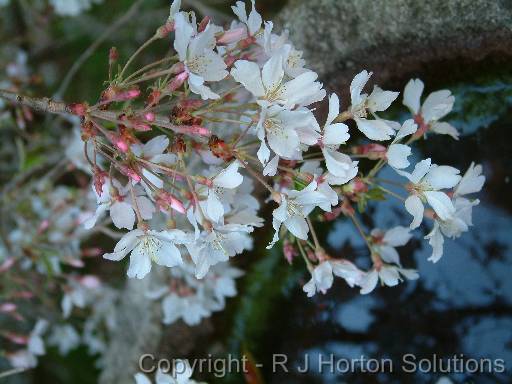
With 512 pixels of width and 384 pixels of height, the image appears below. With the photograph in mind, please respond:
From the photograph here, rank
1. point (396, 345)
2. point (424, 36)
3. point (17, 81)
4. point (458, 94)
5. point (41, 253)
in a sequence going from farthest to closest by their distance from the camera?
point (17, 81)
point (41, 253)
point (396, 345)
point (458, 94)
point (424, 36)

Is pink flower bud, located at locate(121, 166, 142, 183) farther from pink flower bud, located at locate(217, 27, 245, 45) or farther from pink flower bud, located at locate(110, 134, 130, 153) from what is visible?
pink flower bud, located at locate(217, 27, 245, 45)

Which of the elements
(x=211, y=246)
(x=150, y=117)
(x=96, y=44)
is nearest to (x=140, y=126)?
(x=150, y=117)

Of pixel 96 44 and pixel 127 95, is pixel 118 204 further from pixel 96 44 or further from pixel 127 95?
pixel 96 44

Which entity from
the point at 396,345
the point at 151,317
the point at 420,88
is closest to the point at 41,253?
the point at 151,317

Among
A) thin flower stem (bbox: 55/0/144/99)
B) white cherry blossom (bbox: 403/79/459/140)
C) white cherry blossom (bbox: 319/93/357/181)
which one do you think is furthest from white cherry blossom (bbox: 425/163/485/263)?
thin flower stem (bbox: 55/0/144/99)

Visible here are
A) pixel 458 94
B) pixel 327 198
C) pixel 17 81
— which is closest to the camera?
pixel 327 198

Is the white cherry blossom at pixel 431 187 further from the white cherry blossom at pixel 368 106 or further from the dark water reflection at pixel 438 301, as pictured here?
the dark water reflection at pixel 438 301

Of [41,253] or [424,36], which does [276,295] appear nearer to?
[41,253]
